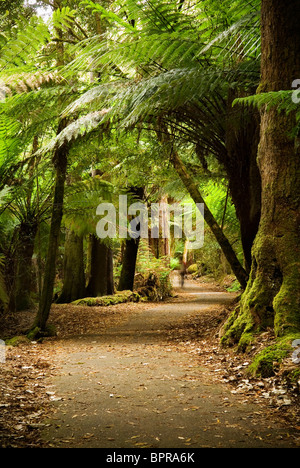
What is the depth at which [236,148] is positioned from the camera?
4.88m

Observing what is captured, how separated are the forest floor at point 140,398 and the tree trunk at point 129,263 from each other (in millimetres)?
6113

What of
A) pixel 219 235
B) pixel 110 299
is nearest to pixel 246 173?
pixel 219 235

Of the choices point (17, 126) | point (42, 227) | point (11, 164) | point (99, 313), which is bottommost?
point (99, 313)

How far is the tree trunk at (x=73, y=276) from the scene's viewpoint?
379 inches

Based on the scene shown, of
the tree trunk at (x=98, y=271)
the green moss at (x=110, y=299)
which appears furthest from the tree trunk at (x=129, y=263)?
the tree trunk at (x=98, y=271)

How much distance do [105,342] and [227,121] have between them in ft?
10.4

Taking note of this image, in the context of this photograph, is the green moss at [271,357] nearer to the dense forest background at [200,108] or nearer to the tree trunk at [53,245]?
the dense forest background at [200,108]

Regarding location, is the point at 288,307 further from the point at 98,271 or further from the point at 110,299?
the point at 98,271

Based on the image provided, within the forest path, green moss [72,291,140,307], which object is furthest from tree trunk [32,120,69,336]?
green moss [72,291,140,307]

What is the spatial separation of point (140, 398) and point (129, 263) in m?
8.39
